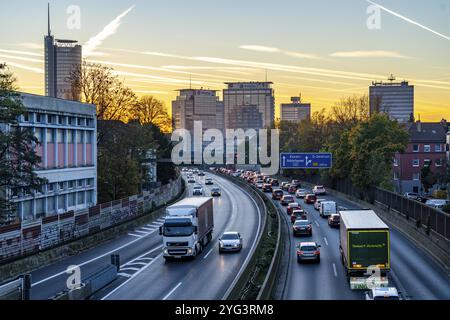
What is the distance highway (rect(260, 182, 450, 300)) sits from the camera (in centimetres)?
2758

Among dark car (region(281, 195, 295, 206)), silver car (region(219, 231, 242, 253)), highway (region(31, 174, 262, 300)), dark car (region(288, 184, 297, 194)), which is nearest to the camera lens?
highway (region(31, 174, 262, 300))

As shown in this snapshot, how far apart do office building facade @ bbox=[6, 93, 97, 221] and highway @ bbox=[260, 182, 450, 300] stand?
70.3 feet

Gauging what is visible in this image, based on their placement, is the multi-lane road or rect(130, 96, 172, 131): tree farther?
rect(130, 96, 172, 131): tree

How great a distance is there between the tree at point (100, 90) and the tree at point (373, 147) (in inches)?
1183

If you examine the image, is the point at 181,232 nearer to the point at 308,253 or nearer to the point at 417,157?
the point at 308,253

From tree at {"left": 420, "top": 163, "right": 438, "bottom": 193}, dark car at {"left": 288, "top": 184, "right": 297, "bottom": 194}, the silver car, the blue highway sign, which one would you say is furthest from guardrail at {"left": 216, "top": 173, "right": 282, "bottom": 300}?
dark car at {"left": 288, "top": 184, "right": 297, "bottom": 194}

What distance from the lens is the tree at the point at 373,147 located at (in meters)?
79.1

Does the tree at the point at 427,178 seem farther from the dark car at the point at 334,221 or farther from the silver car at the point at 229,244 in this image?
the silver car at the point at 229,244

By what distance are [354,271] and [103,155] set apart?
44.4m

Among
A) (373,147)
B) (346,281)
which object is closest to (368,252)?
(346,281)

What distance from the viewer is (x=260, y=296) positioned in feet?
70.5

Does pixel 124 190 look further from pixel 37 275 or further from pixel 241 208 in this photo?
pixel 37 275

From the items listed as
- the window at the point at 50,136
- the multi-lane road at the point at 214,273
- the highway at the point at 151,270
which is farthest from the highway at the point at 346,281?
the window at the point at 50,136

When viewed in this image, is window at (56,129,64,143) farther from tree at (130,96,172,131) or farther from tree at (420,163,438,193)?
tree at (420,163,438,193)
